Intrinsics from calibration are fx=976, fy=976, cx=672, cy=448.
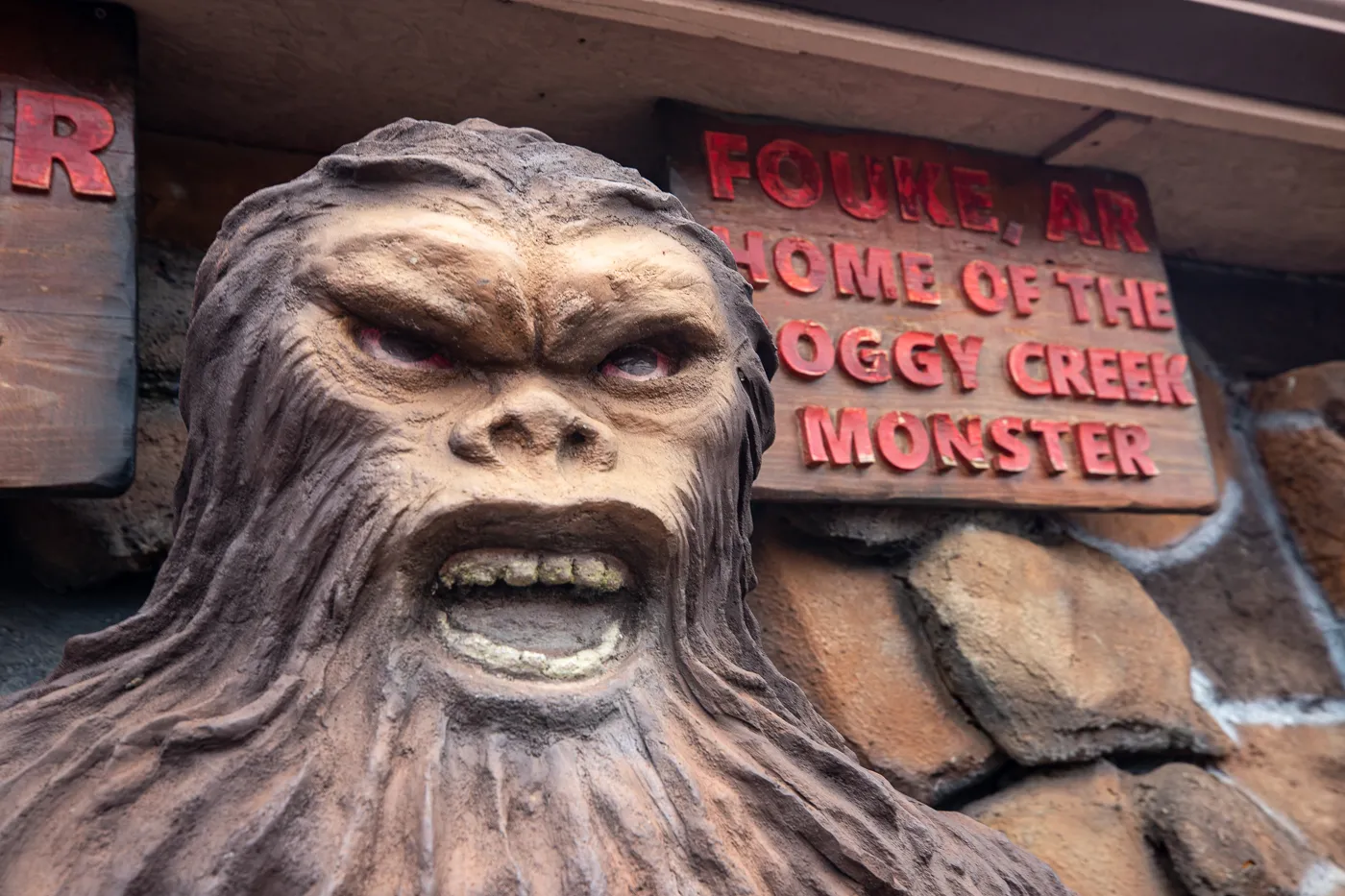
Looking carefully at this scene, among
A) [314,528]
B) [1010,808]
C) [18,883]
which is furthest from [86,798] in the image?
[1010,808]

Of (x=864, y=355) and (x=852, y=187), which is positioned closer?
(x=864, y=355)

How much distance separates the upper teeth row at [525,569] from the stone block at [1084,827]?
3.20 ft

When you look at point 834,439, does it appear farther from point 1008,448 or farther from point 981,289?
point 981,289

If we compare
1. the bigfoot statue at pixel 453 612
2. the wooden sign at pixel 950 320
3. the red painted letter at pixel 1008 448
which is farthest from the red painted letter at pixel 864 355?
the bigfoot statue at pixel 453 612

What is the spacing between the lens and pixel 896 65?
159 cm

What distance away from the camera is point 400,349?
0.92 meters

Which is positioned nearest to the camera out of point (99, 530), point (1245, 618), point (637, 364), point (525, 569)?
point (525, 569)

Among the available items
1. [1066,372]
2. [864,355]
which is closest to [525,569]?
[864,355]

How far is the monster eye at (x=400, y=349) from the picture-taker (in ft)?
2.98

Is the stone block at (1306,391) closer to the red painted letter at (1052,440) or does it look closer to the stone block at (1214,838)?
the red painted letter at (1052,440)

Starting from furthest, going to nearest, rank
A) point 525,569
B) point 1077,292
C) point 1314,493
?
point 1314,493
point 1077,292
point 525,569

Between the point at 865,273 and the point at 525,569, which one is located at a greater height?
the point at 865,273

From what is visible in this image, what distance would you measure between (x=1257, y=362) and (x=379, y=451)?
230cm

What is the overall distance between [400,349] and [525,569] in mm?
249
